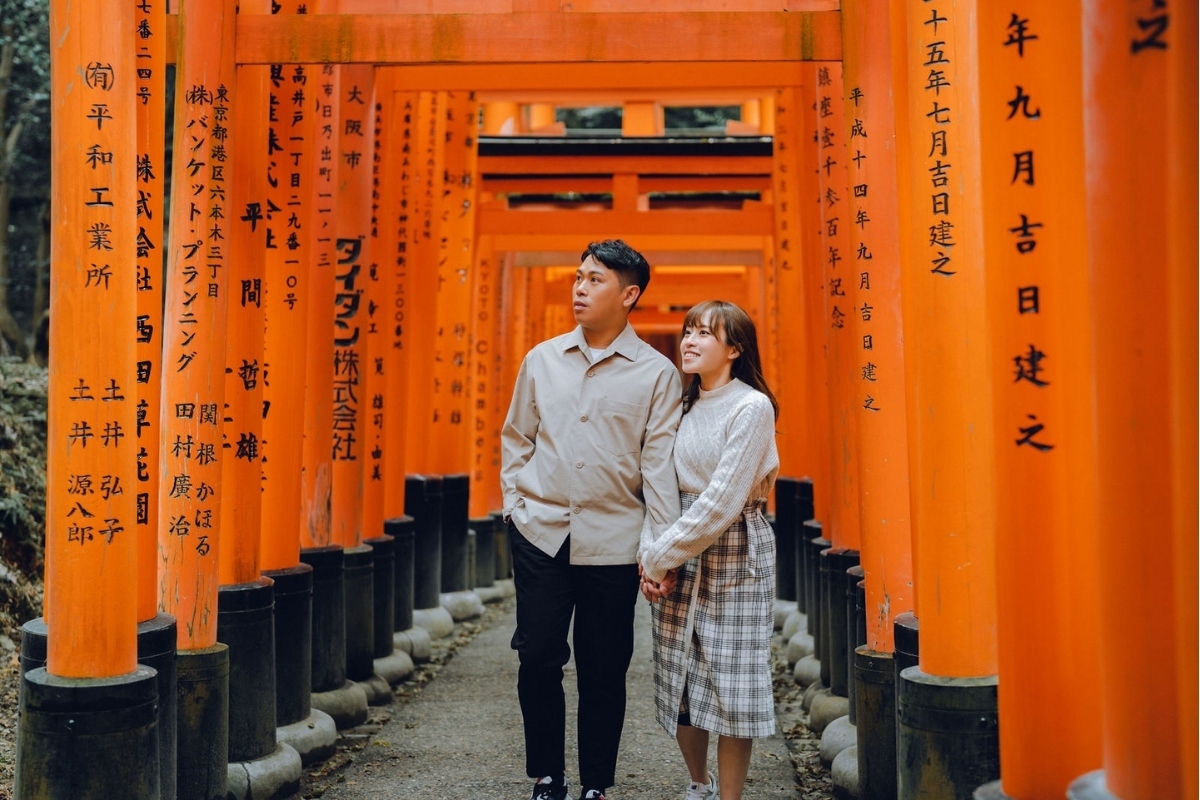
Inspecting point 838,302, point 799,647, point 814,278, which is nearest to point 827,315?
point 838,302

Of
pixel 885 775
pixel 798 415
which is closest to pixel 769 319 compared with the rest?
pixel 798 415

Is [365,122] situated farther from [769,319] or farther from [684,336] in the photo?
[769,319]

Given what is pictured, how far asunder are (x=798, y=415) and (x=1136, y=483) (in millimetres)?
7306

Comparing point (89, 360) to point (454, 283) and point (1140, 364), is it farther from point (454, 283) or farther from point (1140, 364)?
point (454, 283)

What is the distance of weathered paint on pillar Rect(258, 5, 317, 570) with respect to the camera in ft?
16.3

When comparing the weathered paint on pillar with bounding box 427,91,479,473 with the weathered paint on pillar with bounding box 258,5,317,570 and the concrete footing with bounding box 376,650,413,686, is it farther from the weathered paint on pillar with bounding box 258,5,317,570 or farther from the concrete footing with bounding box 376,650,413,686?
the weathered paint on pillar with bounding box 258,5,317,570

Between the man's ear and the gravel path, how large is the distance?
1.97 m

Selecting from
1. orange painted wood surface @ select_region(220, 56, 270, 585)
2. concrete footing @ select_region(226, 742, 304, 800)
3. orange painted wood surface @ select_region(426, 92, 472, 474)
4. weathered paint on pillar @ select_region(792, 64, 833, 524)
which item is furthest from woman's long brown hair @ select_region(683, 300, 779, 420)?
orange painted wood surface @ select_region(426, 92, 472, 474)

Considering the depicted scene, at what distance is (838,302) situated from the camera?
4.99 meters

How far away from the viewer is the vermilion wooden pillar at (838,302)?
16.1ft

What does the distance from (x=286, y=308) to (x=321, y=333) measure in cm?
65

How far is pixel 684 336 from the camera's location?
372 cm

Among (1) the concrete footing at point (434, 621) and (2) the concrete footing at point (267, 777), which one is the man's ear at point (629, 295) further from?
(1) the concrete footing at point (434, 621)

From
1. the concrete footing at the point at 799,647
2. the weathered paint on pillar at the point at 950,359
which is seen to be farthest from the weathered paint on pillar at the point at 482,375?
the weathered paint on pillar at the point at 950,359
